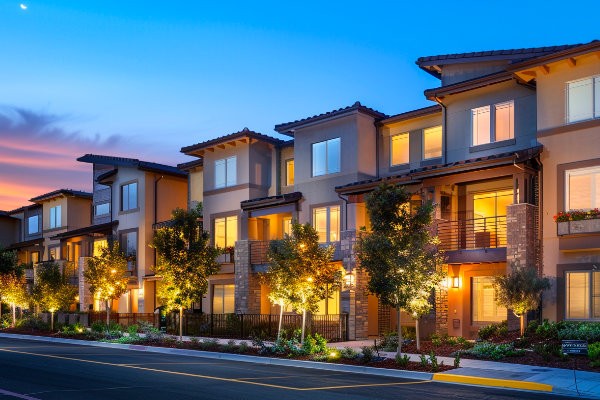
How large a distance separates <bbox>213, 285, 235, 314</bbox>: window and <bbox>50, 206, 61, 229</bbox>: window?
920 inches

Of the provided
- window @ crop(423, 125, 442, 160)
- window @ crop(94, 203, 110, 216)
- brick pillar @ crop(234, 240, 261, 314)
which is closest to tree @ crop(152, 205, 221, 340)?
brick pillar @ crop(234, 240, 261, 314)

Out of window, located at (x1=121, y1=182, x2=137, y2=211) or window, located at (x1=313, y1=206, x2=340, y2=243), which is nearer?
window, located at (x1=313, y1=206, x2=340, y2=243)

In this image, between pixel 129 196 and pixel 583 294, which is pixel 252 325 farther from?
pixel 129 196

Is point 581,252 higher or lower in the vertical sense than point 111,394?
higher

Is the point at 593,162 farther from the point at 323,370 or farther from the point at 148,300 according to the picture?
the point at 148,300

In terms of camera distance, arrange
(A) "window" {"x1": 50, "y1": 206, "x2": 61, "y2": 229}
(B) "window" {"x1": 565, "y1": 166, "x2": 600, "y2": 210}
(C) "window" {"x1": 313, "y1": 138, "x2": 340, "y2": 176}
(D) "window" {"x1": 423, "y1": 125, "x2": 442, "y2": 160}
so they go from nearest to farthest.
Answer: (B) "window" {"x1": 565, "y1": 166, "x2": 600, "y2": 210}
(D) "window" {"x1": 423, "y1": 125, "x2": 442, "y2": 160}
(C) "window" {"x1": 313, "y1": 138, "x2": 340, "y2": 176}
(A) "window" {"x1": 50, "y1": 206, "x2": 61, "y2": 229}

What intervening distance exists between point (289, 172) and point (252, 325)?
9615 mm

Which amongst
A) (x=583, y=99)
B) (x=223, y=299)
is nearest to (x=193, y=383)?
(x=583, y=99)

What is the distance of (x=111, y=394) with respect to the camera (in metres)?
14.3

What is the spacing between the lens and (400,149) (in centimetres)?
3234

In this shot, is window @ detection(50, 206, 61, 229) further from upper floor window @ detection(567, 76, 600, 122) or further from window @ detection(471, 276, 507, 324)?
upper floor window @ detection(567, 76, 600, 122)

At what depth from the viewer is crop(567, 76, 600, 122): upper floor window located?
78.8ft

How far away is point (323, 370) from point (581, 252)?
10181mm

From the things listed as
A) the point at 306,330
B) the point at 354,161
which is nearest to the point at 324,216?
the point at 354,161
